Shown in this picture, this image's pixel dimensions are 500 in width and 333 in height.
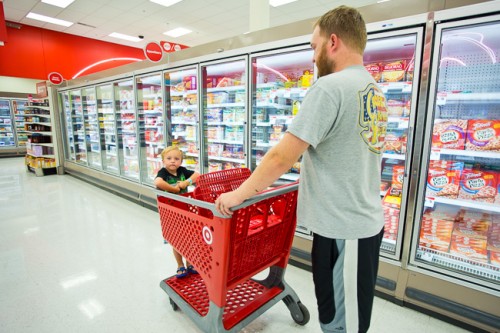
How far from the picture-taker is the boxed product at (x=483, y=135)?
1.80 metres

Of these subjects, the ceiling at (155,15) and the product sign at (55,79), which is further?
the ceiling at (155,15)

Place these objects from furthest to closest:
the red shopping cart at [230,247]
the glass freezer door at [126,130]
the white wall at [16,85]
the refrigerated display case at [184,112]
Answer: the white wall at [16,85] → the glass freezer door at [126,130] → the refrigerated display case at [184,112] → the red shopping cart at [230,247]

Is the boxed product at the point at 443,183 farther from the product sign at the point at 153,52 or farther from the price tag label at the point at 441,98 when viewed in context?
the product sign at the point at 153,52

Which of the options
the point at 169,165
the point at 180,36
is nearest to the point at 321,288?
the point at 169,165

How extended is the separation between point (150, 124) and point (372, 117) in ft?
14.1

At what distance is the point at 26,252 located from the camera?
9.24 feet

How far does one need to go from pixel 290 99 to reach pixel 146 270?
7.65ft

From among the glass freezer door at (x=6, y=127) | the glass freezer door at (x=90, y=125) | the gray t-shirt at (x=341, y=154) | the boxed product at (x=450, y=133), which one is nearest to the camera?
the gray t-shirt at (x=341, y=154)

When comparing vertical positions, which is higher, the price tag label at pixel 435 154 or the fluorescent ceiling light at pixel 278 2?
the fluorescent ceiling light at pixel 278 2

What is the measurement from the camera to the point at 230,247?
1.29 meters

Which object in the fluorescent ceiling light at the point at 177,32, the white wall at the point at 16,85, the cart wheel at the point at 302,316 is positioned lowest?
the cart wheel at the point at 302,316

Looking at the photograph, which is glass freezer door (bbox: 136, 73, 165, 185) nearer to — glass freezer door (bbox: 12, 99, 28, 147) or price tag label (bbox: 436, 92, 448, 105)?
price tag label (bbox: 436, 92, 448, 105)

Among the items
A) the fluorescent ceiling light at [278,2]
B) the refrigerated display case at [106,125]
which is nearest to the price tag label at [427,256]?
the refrigerated display case at [106,125]

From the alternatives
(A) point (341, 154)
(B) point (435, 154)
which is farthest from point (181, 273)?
(B) point (435, 154)
